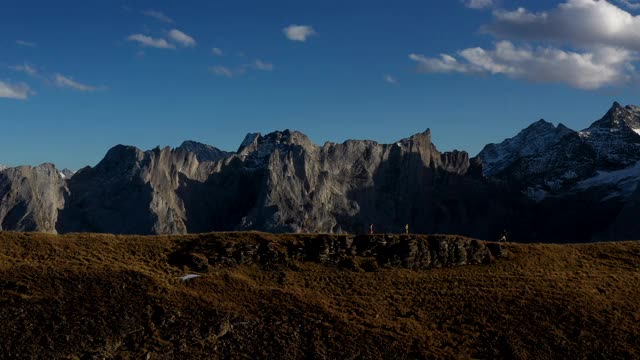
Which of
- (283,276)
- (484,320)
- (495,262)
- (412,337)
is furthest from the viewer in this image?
(495,262)

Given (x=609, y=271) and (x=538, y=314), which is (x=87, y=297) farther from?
(x=609, y=271)

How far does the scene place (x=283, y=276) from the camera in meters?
64.3

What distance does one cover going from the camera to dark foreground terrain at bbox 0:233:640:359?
51844mm

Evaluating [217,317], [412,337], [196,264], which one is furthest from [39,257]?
[412,337]

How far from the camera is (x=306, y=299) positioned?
59.8m

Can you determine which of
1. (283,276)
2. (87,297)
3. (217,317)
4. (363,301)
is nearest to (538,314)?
(363,301)

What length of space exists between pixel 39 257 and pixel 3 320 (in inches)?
443

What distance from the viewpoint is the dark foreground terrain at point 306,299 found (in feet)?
170

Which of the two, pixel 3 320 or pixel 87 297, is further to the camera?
pixel 87 297

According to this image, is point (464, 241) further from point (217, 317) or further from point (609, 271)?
point (217, 317)

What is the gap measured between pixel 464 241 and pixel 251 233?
22.1m

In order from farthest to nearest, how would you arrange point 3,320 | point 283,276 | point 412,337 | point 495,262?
point 495,262 < point 283,276 < point 412,337 < point 3,320

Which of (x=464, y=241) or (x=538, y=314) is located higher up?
(x=464, y=241)

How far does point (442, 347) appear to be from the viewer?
5381 cm
